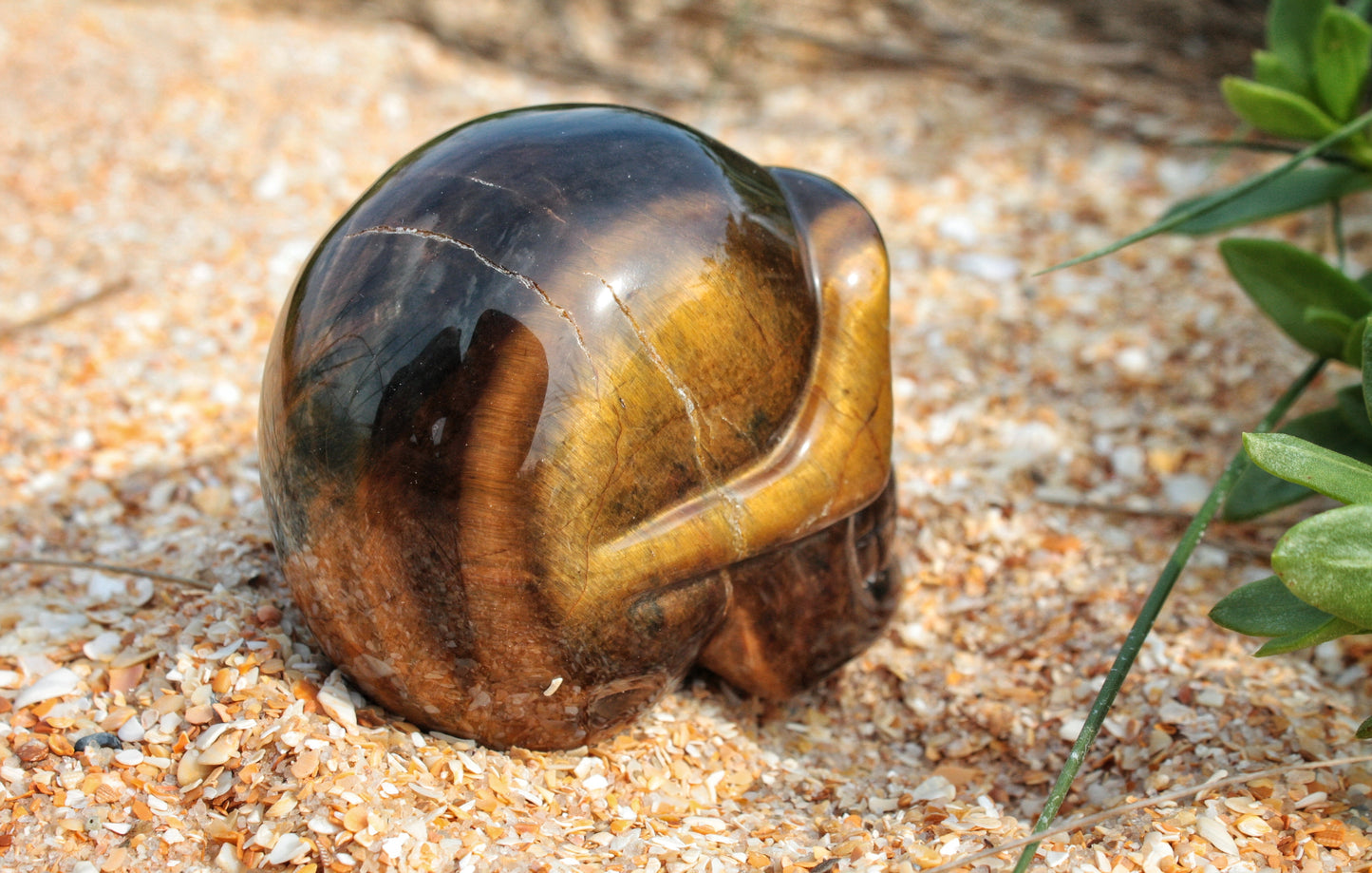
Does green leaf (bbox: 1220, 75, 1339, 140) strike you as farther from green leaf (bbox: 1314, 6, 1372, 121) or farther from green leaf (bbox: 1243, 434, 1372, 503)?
green leaf (bbox: 1243, 434, 1372, 503)

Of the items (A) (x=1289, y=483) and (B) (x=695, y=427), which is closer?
(B) (x=695, y=427)

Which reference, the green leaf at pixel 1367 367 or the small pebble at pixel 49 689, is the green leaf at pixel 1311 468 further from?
the small pebble at pixel 49 689

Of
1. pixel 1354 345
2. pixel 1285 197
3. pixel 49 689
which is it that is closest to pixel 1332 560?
pixel 1354 345

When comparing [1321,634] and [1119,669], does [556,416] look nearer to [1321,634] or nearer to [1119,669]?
[1119,669]

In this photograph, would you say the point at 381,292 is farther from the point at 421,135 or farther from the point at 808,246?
the point at 421,135

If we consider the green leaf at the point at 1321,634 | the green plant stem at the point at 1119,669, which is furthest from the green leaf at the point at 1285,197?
the green leaf at the point at 1321,634

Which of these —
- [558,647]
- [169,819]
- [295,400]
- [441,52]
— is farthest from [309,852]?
[441,52]
